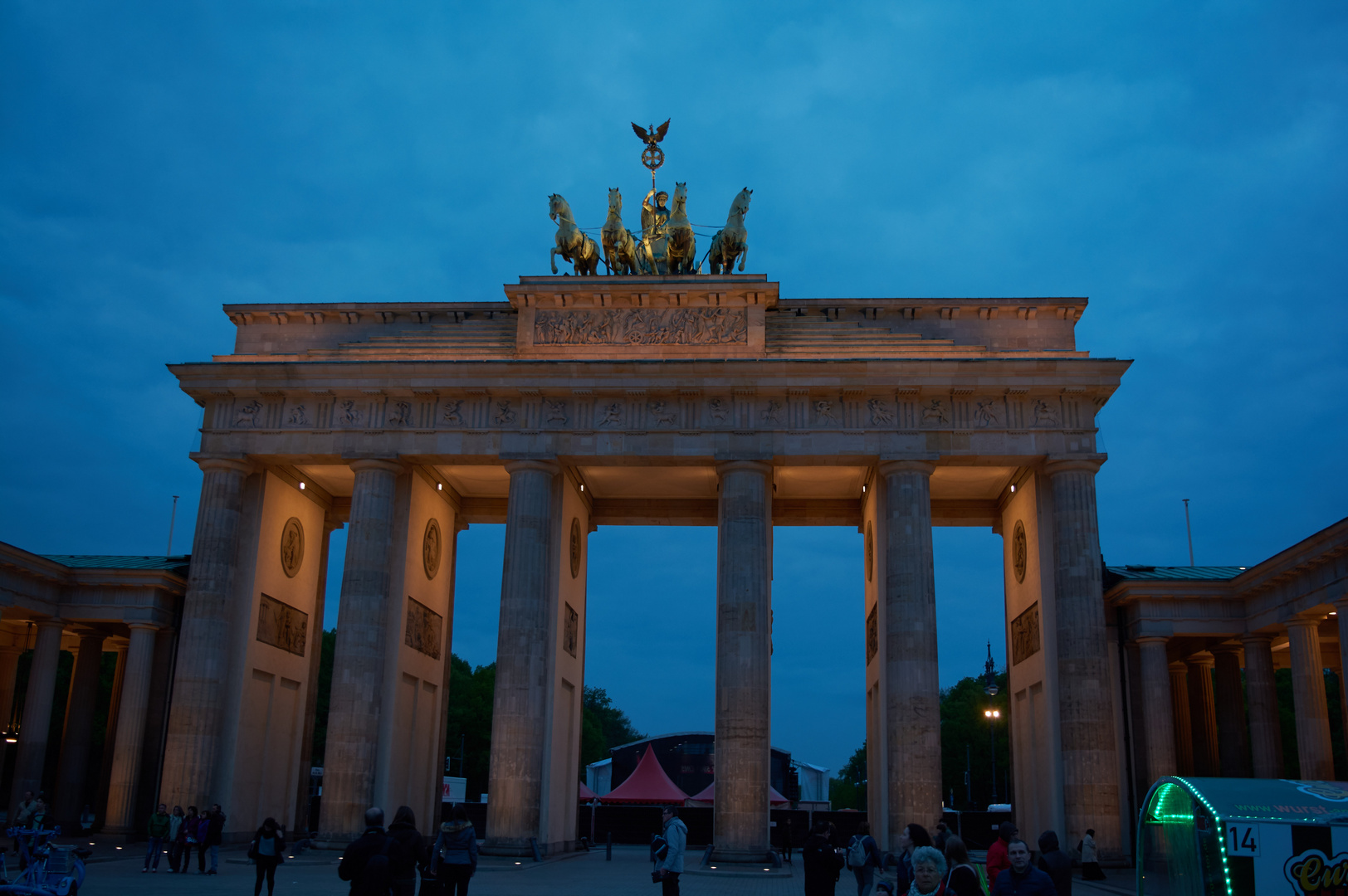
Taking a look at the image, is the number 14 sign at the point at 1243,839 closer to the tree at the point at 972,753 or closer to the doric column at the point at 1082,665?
the doric column at the point at 1082,665

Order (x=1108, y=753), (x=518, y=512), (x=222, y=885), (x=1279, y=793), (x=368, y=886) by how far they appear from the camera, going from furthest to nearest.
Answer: (x=518, y=512) → (x=1108, y=753) → (x=222, y=885) → (x=1279, y=793) → (x=368, y=886)

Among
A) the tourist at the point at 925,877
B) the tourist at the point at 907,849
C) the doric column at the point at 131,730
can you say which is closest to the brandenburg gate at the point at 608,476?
the doric column at the point at 131,730

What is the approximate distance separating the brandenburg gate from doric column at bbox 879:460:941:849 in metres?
0.07

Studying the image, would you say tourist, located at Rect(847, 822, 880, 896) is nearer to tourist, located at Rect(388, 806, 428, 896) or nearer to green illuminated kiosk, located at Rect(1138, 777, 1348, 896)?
green illuminated kiosk, located at Rect(1138, 777, 1348, 896)

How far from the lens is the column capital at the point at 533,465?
34.2 m

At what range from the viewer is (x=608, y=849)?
3494 cm

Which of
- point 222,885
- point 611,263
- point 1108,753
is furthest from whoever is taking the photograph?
point 611,263

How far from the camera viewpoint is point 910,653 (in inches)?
1261

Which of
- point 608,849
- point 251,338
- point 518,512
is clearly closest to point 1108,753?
point 608,849

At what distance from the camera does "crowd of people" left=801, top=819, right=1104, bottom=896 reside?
8930 millimetres

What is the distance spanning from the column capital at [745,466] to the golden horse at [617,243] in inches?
311

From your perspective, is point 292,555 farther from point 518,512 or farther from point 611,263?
point 611,263

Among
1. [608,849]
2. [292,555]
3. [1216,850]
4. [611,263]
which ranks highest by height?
[611,263]

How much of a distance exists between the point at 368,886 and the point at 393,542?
1041 inches
